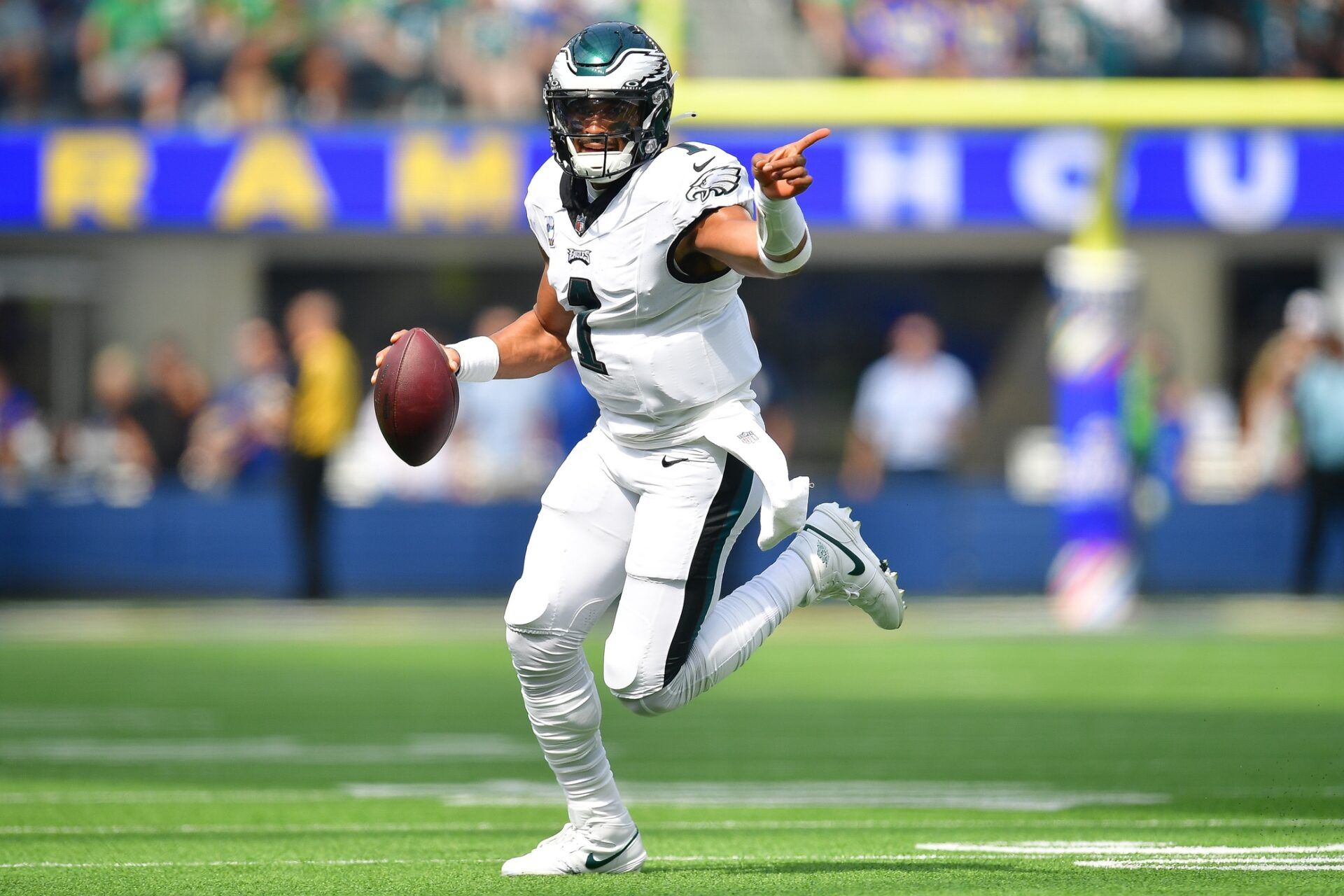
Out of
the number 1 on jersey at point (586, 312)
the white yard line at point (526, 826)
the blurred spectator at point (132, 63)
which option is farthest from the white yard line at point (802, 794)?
the blurred spectator at point (132, 63)

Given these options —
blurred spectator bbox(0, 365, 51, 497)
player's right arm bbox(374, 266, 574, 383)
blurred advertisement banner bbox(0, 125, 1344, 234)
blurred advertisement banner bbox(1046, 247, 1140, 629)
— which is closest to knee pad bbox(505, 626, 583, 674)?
player's right arm bbox(374, 266, 574, 383)

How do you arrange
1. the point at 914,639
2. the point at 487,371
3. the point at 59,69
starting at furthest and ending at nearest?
the point at 59,69, the point at 914,639, the point at 487,371

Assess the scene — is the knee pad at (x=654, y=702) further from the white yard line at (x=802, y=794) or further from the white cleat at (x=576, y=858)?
the white yard line at (x=802, y=794)

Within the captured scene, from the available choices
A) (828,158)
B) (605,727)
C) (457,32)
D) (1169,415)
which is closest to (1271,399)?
(1169,415)

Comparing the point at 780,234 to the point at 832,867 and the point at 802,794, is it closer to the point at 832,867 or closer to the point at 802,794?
the point at 832,867

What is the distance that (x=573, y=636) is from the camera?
4.56m

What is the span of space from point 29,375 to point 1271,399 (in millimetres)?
9808

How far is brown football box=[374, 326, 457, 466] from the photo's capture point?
4.56 metres

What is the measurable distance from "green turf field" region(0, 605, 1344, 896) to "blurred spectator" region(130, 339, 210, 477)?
3213 millimetres

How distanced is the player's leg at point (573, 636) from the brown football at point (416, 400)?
0.95ft

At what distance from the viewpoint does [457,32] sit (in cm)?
1570

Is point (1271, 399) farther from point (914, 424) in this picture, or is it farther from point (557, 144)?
point (557, 144)

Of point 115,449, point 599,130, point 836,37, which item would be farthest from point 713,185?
point 115,449

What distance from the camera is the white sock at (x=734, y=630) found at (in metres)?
4.54
